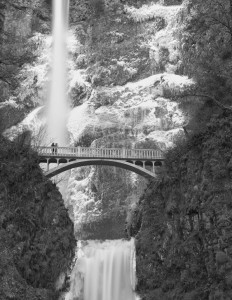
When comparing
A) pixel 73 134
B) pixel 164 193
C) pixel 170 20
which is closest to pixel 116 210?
pixel 73 134

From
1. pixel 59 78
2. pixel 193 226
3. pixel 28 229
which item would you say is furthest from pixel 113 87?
pixel 193 226

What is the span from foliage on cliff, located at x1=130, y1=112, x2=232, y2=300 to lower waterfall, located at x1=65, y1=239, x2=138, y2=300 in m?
2.66

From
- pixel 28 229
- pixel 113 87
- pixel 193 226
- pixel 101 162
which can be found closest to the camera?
→ pixel 193 226

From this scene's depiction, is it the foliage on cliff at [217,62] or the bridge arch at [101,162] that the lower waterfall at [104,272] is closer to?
the bridge arch at [101,162]

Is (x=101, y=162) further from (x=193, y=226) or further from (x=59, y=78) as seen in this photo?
(x=59, y=78)

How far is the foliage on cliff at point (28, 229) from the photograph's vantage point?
15078mm

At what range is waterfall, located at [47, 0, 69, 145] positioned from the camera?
42406 mm

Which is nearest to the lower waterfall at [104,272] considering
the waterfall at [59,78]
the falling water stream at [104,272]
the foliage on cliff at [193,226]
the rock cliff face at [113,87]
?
the falling water stream at [104,272]

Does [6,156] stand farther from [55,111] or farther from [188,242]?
[55,111]

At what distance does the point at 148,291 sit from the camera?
1703 centimetres

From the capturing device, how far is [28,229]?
1784cm

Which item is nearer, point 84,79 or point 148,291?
point 148,291

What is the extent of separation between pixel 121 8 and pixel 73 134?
20.6 meters

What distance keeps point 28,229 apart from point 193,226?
7118 millimetres
